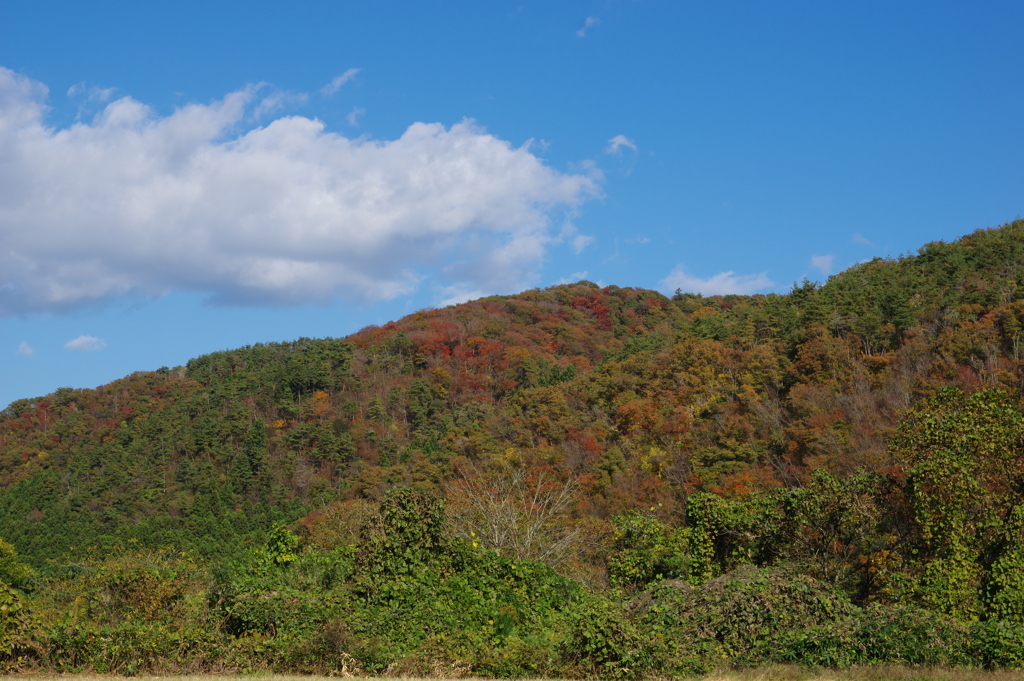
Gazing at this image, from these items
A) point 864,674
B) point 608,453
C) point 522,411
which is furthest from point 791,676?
point 522,411

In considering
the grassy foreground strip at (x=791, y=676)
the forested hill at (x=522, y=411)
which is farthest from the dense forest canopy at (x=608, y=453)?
the grassy foreground strip at (x=791, y=676)

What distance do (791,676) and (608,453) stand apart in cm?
3482

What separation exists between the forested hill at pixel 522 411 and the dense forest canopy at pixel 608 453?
25cm

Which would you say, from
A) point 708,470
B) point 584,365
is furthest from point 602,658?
point 584,365

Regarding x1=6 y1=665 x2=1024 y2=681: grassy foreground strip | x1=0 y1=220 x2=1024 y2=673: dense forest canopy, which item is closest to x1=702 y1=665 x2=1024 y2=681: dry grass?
x1=6 y1=665 x2=1024 y2=681: grassy foreground strip

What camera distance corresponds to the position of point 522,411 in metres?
→ 61.0

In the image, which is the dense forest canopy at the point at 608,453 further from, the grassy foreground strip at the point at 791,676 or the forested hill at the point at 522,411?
the grassy foreground strip at the point at 791,676

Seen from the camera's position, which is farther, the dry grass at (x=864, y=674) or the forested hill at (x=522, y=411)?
the forested hill at (x=522, y=411)

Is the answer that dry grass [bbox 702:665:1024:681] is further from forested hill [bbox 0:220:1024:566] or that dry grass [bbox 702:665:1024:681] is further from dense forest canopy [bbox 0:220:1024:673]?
forested hill [bbox 0:220:1024:566]

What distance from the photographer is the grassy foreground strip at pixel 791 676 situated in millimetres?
8626

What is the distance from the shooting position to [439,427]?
232ft

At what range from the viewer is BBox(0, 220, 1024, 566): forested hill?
1380 inches

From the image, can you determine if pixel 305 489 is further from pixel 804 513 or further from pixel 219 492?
pixel 804 513

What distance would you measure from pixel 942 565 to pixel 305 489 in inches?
2257
